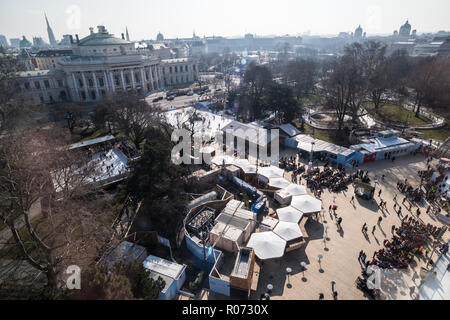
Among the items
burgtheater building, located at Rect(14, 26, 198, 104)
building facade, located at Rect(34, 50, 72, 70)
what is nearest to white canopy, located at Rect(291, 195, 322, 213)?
burgtheater building, located at Rect(14, 26, 198, 104)

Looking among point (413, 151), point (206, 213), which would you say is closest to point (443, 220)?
point (413, 151)

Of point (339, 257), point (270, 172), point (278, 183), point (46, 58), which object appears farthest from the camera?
point (46, 58)

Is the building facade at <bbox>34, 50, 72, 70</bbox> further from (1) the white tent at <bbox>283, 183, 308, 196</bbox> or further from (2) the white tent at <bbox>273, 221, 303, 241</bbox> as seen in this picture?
(2) the white tent at <bbox>273, 221, 303, 241</bbox>

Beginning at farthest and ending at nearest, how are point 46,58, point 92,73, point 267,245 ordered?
point 46,58
point 92,73
point 267,245

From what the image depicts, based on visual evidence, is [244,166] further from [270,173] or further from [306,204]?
[306,204]

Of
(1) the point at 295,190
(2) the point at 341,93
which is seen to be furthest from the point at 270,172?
→ (2) the point at 341,93

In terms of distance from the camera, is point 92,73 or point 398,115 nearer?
point 398,115

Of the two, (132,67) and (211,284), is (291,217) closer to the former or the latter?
(211,284)
